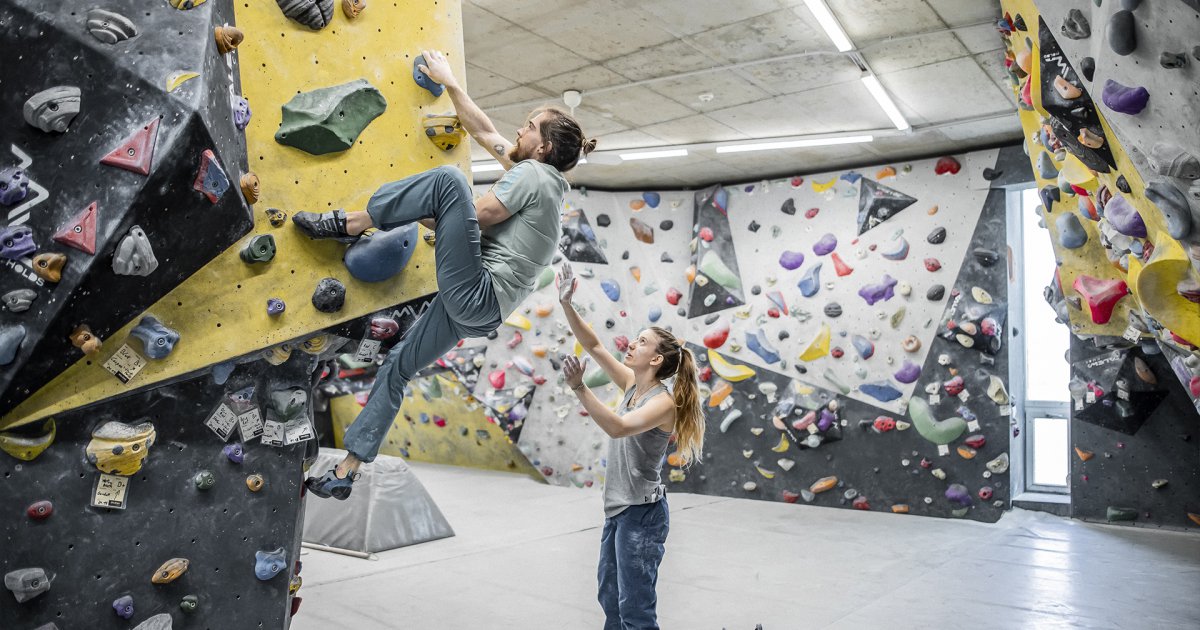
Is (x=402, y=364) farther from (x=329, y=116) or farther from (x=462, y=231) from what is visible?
(x=329, y=116)

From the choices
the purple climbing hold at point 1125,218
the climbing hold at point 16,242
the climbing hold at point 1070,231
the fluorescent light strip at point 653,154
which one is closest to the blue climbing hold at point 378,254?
the climbing hold at point 16,242

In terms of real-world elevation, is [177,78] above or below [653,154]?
below

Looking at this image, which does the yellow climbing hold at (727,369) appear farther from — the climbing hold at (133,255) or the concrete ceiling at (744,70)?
the climbing hold at (133,255)

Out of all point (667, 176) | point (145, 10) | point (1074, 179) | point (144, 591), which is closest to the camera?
point (145, 10)

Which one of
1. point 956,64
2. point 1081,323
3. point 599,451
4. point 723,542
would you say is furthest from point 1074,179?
point 599,451

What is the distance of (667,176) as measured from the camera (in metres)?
8.51

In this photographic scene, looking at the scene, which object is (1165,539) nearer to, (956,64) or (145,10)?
(956,64)

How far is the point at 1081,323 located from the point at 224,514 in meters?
5.33

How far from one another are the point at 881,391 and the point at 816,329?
2.73 feet

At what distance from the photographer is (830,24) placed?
458 centimetres

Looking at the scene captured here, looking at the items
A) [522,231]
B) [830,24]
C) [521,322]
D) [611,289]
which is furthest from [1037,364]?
[522,231]

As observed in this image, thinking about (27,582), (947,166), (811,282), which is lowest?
(27,582)

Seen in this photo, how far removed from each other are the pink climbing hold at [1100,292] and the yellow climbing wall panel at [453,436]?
570 cm

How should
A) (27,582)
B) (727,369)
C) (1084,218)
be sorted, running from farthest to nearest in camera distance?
(727,369)
(1084,218)
(27,582)
